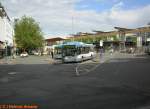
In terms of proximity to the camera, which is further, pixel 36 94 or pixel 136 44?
pixel 136 44

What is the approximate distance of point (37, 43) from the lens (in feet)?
397

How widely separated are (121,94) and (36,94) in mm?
3493

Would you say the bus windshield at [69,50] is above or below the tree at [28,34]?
below

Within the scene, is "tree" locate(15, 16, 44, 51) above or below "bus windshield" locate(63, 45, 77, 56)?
above

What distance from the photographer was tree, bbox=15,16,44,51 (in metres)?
120

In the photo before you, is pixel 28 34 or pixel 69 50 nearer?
pixel 69 50

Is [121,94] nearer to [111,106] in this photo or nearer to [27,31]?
[111,106]

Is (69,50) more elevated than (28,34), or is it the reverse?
(28,34)

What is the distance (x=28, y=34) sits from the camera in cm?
11994

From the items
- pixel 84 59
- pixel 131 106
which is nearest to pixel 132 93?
pixel 131 106

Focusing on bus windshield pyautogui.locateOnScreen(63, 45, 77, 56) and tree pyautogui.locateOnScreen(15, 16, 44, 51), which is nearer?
bus windshield pyautogui.locateOnScreen(63, 45, 77, 56)

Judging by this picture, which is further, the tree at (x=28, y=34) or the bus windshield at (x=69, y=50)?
the tree at (x=28, y=34)

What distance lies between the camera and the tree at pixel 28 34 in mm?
119812

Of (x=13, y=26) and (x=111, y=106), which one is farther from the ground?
(x=13, y=26)
